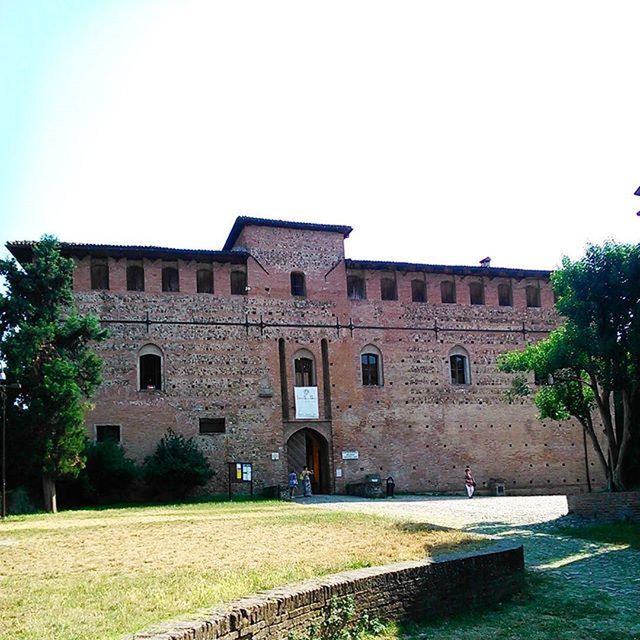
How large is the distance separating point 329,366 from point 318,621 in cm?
2201

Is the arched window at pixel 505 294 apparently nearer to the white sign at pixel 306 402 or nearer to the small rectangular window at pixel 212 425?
the white sign at pixel 306 402

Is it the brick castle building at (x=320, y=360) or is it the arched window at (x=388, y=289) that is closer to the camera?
the brick castle building at (x=320, y=360)

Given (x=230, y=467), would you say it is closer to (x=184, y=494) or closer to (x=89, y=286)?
(x=184, y=494)

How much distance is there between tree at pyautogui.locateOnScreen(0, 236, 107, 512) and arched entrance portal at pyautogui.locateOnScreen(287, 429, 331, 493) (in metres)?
8.35

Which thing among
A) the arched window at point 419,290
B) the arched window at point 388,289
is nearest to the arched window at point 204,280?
the arched window at point 388,289

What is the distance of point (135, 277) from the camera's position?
1064 inches

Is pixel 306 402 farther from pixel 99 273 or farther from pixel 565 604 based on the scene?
pixel 565 604

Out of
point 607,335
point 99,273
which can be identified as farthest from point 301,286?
point 607,335

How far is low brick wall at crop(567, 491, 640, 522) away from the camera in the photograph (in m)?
13.8

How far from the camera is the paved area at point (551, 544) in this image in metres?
8.63

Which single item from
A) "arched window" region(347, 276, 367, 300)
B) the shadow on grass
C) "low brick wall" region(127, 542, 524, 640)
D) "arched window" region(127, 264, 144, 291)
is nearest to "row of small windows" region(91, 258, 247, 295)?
"arched window" region(127, 264, 144, 291)

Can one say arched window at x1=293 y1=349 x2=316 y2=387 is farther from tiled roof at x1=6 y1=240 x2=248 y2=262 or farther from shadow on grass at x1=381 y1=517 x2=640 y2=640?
shadow on grass at x1=381 y1=517 x2=640 y2=640

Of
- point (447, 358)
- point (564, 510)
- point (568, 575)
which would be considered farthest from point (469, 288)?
point (568, 575)

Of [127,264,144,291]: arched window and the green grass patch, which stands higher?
[127,264,144,291]: arched window
